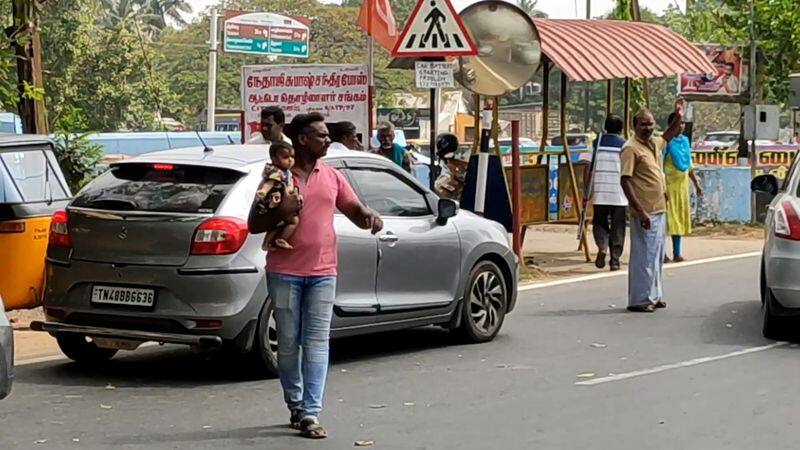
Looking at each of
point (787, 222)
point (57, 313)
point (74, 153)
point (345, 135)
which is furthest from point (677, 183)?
point (57, 313)

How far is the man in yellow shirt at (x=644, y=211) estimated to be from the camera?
13016mm

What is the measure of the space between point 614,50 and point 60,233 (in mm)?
9437

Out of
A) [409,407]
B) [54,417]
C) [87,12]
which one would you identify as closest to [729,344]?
[409,407]

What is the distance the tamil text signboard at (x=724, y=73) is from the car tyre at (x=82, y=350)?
19298mm

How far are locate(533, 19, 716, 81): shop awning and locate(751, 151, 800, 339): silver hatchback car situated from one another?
4776mm

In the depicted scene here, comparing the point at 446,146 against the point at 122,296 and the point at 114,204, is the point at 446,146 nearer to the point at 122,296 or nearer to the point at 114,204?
the point at 114,204

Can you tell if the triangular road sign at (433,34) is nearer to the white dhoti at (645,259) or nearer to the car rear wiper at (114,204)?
the white dhoti at (645,259)

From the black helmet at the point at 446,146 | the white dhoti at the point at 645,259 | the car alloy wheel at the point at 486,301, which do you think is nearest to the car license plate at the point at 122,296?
the car alloy wheel at the point at 486,301

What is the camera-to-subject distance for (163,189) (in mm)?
9367

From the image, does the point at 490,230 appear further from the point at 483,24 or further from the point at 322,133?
the point at 483,24

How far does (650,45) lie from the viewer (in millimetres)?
18234

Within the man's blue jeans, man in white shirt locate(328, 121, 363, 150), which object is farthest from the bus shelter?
the man's blue jeans

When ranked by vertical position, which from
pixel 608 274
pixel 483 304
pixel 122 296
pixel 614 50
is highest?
pixel 614 50

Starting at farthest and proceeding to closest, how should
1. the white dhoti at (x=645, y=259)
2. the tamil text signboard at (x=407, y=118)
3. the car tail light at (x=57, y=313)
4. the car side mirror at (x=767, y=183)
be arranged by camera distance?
the tamil text signboard at (x=407, y=118) < the white dhoti at (x=645, y=259) < the car side mirror at (x=767, y=183) < the car tail light at (x=57, y=313)
